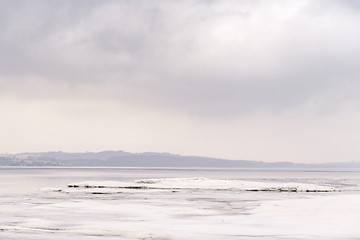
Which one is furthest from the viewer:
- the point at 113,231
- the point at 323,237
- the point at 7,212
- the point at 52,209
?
the point at 52,209

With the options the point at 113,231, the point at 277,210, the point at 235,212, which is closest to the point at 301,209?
the point at 277,210

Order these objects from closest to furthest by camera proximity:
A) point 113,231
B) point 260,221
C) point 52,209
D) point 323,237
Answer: point 323,237
point 113,231
point 260,221
point 52,209

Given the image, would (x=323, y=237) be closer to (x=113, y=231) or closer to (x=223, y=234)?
(x=223, y=234)

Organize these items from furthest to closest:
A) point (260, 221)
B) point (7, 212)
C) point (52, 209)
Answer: point (52, 209)
point (7, 212)
point (260, 221)

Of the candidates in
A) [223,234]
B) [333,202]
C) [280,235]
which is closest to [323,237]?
[280,235]

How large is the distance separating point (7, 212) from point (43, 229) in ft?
28.4

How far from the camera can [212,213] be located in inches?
1179

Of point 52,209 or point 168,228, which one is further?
point 52,209

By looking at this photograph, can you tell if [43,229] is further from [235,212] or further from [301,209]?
[301,209]

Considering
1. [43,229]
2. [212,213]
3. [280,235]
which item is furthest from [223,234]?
[212,213]

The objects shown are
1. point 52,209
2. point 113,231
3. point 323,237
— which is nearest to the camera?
point 323,237

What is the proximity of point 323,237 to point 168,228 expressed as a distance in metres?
6.39

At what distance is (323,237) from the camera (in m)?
20.1

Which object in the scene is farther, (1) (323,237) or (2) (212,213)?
(2) (212,213)
